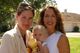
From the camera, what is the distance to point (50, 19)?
14.5 ft

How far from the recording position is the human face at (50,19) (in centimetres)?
442

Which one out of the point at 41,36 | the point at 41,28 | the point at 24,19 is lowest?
the point at 41,36

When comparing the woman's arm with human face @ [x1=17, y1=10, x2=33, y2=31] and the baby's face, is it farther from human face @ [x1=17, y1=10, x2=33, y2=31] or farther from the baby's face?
human face @ [x1=17, y1=10, x2=33, y2=31]

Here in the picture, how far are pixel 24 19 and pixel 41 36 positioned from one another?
59 centimetres

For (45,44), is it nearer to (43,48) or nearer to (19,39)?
(43,48)

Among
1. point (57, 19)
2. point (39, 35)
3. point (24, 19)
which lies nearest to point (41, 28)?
point (39, 35)

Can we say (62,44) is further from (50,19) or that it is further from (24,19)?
(24,19)

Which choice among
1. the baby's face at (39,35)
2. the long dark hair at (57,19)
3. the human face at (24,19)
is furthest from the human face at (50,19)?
the human face at (24,19)

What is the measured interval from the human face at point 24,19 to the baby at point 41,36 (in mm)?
421

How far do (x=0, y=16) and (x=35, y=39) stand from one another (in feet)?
72.0

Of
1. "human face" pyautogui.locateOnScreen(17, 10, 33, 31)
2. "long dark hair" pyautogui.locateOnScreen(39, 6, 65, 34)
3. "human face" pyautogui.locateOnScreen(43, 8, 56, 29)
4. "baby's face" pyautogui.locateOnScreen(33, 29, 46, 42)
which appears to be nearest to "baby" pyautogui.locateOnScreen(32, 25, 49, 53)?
"baby's face" pyautogui.locateOnScreen(33, 29, 46, 42)

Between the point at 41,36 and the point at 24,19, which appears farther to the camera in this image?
the point at 41,36

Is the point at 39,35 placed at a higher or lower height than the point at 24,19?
lower

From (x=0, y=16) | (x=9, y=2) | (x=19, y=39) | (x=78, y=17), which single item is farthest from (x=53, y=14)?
(x=78, y=17)
